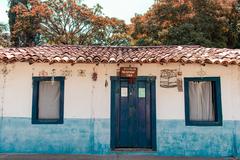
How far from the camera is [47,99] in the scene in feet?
26.4

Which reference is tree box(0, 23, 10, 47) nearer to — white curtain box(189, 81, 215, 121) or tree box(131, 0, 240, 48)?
tree box(131, 0, 240, 48)

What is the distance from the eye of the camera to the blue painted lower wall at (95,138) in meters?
7.52

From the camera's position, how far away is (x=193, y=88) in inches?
312

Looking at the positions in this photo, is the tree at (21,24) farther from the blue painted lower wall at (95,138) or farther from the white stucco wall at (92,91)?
the blue painted lower wall at (95,138)

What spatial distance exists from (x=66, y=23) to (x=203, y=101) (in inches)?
707

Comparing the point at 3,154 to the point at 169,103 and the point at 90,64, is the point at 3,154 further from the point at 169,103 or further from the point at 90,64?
→ the point at 169,103

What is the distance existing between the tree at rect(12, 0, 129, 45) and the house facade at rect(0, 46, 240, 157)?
15291mm

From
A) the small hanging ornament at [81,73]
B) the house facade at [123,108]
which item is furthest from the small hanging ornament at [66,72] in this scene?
the small hanging ornament at [81,73]

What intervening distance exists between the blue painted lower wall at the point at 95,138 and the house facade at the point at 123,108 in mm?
30

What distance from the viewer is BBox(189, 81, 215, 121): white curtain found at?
7.82 metres

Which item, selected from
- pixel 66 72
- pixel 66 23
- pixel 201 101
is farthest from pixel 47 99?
pixel 66 23


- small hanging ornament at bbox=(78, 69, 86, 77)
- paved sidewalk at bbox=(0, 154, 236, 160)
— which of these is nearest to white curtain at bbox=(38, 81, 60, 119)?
small hanging ornament at bbox=(78, 69, 86, 77)

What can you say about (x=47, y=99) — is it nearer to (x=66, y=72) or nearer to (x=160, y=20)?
(x=66, y=72)

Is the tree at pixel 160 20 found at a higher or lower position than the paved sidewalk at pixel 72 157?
higher
